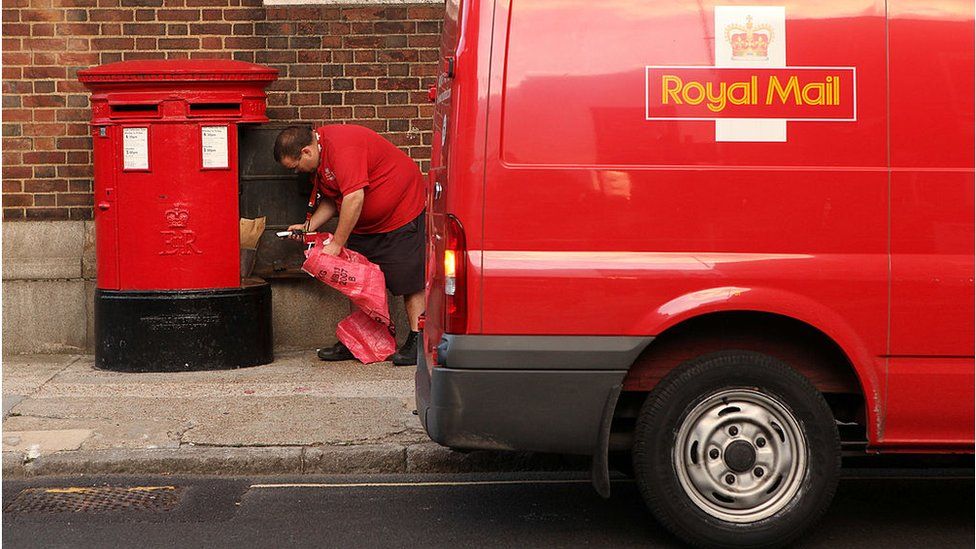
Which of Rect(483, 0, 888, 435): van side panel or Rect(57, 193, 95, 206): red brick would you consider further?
Rect(57, 193, 95, 206): red brick

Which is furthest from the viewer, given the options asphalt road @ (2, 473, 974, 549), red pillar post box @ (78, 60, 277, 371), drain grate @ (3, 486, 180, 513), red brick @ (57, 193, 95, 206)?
red brick @ (57, 193, 95, 206)

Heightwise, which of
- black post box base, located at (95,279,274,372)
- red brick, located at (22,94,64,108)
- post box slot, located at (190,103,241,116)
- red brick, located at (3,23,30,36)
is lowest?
black post box base, located at (95,279,274,372)

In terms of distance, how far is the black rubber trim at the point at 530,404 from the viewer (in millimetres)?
4734

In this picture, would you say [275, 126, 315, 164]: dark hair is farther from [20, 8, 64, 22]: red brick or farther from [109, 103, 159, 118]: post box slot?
[20, 8, 64, 22]: red brick

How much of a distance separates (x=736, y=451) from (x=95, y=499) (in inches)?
108

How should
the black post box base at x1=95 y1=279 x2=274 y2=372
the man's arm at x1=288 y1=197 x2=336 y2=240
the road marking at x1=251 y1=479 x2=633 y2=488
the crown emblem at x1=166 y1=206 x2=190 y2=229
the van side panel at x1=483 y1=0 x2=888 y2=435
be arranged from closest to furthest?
the van side panel at x1=483 y1=0 x2=888 y2=435
the road marking at x1=251 y1=479 x2=633 y2=488
the crown emblem at x1=166 y1=206 x2=190 y2=229
the black post box base at x1=95 y1=279 x2=274 y2=372
the man's arm at x1=288 y1=197 x2=336 y2=240

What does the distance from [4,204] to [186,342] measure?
1898mm

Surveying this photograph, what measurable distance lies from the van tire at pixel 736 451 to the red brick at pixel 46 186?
18.8ft

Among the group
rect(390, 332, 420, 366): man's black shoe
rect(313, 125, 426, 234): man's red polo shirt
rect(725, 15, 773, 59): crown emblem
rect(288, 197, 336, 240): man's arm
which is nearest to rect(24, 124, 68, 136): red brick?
rect(288, 197, 336, 240): man's arm

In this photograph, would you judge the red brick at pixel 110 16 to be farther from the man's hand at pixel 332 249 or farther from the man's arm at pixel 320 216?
the man's hand at pixel 332 249

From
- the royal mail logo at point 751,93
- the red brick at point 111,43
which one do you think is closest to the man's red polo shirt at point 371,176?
the red brick at point 111,43

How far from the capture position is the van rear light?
472 centimetres

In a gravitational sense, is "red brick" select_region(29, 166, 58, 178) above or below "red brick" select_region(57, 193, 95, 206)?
above

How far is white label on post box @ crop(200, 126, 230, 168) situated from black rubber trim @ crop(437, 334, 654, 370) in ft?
12.7
